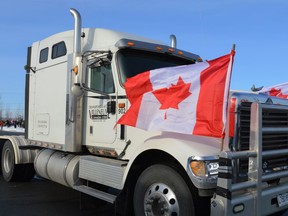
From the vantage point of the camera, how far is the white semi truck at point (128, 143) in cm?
404

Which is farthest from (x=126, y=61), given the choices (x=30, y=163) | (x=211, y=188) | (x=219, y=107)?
(x=30, y=163)

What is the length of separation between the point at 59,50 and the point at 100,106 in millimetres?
1854

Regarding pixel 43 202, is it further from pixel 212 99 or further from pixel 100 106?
pixel 212 99

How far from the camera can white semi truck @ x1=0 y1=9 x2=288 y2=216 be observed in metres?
4.04

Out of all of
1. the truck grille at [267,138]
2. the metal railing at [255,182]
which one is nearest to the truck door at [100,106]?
the truck grille at [267,138]

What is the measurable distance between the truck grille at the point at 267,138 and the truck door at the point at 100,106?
2244mm

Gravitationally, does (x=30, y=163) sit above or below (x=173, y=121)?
below

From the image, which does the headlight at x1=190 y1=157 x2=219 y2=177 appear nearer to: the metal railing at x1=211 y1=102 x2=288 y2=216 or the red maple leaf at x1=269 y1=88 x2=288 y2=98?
the metal railing at x1=211 y1=102 x2=288 y2=216

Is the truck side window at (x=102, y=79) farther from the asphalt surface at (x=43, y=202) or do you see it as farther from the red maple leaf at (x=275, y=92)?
the red maple leaf at (x=275, y=92)

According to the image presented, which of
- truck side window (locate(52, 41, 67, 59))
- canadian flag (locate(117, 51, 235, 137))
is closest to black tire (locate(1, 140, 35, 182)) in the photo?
truck side window (locate(52, 41, 67, 59))

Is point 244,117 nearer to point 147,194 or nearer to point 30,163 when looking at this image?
point 147,194

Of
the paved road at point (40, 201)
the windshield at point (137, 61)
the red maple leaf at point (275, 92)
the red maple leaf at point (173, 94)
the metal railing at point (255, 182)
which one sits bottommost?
the paved road at point (40, 201)

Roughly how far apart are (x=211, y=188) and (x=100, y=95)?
106 inches

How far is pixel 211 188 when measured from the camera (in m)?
4.04
